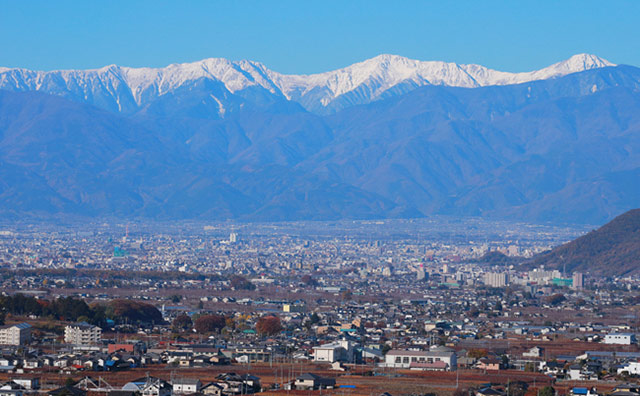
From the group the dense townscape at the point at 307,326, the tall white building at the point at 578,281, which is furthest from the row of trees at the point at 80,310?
the tall white building at the point at 578,281

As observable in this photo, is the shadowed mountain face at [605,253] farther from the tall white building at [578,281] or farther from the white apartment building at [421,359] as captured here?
the white apartment building at [421,359]

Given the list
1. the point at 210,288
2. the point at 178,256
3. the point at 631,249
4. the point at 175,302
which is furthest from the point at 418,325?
the point at 178,256

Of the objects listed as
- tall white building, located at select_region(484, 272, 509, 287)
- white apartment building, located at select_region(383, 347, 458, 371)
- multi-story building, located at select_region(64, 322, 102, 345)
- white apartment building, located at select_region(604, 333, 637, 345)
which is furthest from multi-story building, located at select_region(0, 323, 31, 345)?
tall white building, located at select_region(484, 272, 509, 287)

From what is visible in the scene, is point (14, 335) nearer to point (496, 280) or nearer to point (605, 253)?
point (496, 280)

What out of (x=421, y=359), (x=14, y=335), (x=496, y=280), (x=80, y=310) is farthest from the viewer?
(x=496, y=280)

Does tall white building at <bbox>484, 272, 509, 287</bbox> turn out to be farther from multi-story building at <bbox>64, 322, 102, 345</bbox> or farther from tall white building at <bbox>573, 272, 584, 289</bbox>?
multi-story building at <bbox>64, 322, 102, 345</bbox>

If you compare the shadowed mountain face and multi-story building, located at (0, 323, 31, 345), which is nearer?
multi-story building, located at (0, 323, 31, 345)

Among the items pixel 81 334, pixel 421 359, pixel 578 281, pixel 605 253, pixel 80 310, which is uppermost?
pixel 605 253

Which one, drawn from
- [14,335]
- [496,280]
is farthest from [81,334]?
[496,280]
